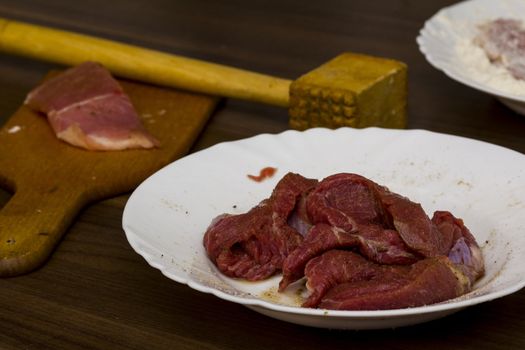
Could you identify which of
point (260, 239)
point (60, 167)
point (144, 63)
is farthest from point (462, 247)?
point (144, 63)

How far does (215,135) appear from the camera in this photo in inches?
75.2

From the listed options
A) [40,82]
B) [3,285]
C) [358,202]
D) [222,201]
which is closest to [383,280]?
[358,202]

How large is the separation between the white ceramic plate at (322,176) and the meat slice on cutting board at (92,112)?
297 mm

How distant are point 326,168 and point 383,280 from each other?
352 millimetres

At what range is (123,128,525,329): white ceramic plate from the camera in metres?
1.31

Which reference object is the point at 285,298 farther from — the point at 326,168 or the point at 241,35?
the point at 241,35

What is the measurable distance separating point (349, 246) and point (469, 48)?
0.74 meters

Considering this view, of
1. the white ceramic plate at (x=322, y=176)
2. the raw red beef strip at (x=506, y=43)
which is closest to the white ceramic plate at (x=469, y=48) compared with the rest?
the raw red beef strip at (x=506, y=43)

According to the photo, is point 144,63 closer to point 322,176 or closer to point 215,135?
point 215,135

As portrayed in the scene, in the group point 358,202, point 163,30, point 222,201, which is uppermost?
point 358,202

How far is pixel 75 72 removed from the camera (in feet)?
6.40

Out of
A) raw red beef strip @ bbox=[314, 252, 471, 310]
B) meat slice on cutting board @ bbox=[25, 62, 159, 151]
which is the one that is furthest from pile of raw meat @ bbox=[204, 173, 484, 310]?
meat slice on cutting board @ bbox=[25, 62, 159, 151]

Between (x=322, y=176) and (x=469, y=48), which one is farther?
(x=469, y=48)

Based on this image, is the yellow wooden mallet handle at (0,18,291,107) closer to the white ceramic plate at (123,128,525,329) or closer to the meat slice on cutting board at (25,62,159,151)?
the meat slice on cutting board at (25,62,159,151)
